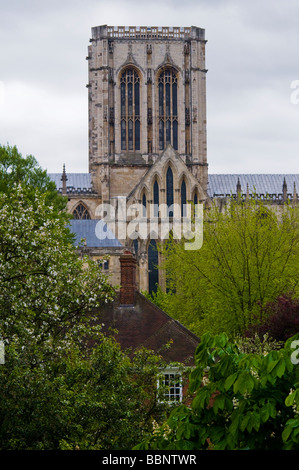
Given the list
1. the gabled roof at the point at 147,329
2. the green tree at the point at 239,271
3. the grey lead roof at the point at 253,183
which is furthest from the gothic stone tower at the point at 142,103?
the gabled roof at the point at 147,329

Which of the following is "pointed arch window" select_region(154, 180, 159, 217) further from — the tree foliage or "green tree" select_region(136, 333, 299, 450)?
"green tree" select_region(136, 333, 299, 450)

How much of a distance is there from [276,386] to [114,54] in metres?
71.0

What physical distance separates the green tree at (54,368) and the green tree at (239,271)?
16.4m

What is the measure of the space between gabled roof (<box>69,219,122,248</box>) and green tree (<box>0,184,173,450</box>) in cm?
4476

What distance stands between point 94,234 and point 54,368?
1993 inches

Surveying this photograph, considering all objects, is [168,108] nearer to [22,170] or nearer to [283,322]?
[22,170]

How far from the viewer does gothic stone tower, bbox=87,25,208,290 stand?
3113 inches

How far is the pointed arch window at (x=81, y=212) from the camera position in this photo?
79.2 metres

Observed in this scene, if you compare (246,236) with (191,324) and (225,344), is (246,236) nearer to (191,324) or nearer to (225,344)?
(191,324)

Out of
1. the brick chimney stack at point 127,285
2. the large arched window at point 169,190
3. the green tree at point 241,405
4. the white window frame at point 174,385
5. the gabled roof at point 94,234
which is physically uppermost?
the large arched window at point 169,190

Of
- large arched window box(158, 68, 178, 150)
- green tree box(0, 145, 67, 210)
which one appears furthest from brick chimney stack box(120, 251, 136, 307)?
large arched window box(158, 68, 178, 150)

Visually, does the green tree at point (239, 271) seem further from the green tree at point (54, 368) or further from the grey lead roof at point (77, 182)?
the grey lead roof at point (77, 182)

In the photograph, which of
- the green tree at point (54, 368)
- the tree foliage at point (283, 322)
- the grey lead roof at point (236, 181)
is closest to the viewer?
the green tree at point (54, 368)

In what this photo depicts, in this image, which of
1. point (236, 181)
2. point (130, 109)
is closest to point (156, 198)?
point (130, 109)
